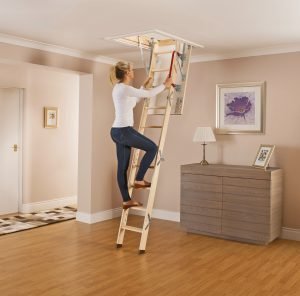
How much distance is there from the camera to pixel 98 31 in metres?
4.61

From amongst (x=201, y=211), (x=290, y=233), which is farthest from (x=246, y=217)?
(x=290, y=233)

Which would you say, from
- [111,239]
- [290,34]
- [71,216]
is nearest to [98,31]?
[290,34]

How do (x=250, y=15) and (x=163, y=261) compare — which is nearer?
(x=250, y=15)

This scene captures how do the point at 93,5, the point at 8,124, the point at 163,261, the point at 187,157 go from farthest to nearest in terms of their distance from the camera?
the point at 8,124
the point at 187,157
the point at 163,261
the point at 93,5

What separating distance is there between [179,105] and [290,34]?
1.49 m

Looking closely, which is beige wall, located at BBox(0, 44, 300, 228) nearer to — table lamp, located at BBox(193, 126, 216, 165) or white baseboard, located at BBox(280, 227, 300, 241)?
white baseboard, located at BBox(280, 227, 300, 241)

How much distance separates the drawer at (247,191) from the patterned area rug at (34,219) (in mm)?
2623

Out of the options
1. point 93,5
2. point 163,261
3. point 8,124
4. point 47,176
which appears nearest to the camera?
point 93,5

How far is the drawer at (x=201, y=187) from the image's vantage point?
5257mm

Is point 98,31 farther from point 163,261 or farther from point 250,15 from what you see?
point 163,261

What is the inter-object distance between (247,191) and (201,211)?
700mm

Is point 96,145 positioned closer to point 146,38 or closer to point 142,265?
point 146,38

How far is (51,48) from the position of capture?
17.6ft

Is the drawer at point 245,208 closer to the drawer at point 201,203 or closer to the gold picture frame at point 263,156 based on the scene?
the drawer at point 201,203
